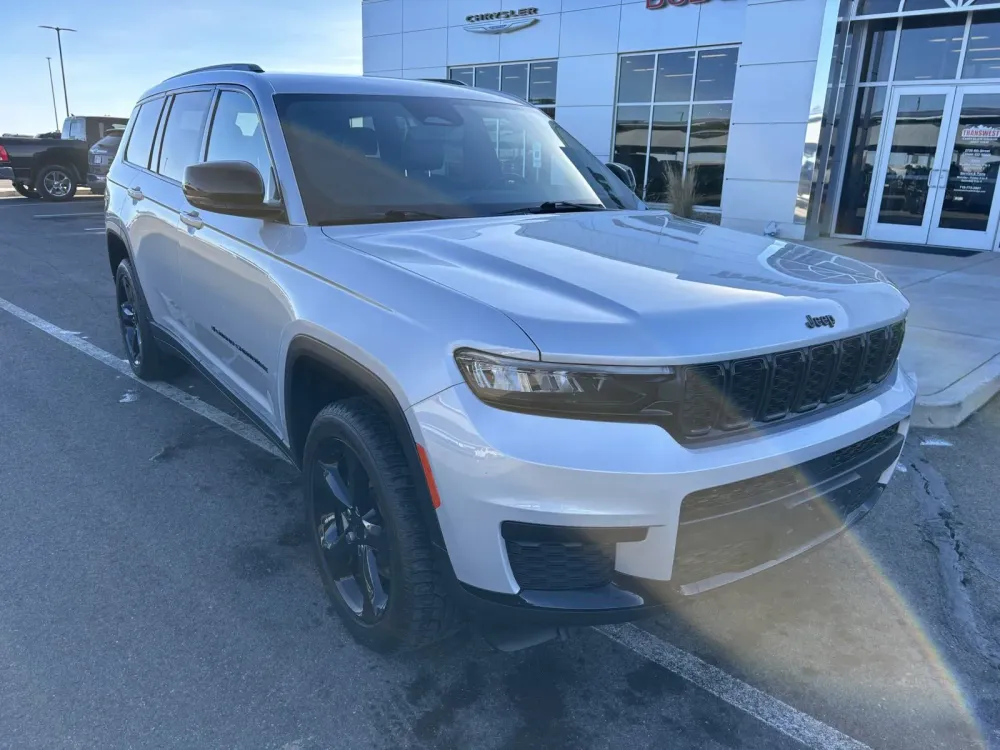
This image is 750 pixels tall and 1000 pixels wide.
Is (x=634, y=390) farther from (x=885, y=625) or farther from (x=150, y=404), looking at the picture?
(x=150, y=404)

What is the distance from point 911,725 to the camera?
232cm

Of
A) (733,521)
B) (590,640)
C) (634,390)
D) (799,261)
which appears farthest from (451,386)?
(799,261)

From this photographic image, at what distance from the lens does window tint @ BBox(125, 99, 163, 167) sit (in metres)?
4.75

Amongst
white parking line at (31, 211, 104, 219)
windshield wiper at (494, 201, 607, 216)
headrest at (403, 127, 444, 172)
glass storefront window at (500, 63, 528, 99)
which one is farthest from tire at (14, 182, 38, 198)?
windshield wiper at (494, 201, 607, 216)

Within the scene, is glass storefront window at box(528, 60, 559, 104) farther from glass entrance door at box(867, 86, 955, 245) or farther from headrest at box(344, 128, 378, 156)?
headrest at box(344, 128, 378, 156)

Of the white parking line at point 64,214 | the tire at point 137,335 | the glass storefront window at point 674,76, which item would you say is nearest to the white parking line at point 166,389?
the tire at point 137,335

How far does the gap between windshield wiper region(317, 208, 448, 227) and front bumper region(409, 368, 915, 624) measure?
1064 mm

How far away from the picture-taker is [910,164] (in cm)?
1266

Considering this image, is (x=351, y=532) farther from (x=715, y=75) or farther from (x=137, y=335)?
(x=715, y=75)

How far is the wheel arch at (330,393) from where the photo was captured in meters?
2.11

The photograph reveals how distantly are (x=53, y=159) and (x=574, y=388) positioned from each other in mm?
21394

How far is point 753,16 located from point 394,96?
11.6 meters

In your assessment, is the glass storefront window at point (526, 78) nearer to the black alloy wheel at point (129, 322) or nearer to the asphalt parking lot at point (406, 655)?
the black alloy wheel at point (129, 322)

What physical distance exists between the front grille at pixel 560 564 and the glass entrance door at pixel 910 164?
13.0 m
